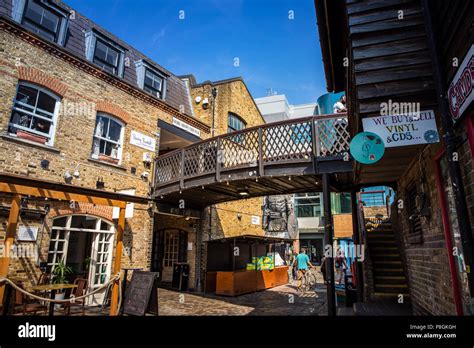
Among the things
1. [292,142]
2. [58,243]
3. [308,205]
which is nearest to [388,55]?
[292,142]

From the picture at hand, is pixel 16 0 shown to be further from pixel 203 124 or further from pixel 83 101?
pixel 203 124

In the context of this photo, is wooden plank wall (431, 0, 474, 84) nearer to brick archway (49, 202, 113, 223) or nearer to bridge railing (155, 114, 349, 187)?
bridge railing (155, 114, 349, 187)

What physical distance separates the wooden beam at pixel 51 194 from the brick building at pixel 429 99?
579 cm

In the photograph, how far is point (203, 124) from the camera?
45.6 ft

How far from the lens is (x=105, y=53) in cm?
1054

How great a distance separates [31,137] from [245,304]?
8.02 meters

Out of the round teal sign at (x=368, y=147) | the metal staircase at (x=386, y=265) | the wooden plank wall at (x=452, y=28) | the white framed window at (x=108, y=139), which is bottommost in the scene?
the metal staircase at (x=386, y=265)

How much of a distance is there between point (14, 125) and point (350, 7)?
8279 millimetres

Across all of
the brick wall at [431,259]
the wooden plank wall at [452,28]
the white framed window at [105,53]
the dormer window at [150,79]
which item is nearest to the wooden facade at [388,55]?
the wooden plank wall at [452,28]

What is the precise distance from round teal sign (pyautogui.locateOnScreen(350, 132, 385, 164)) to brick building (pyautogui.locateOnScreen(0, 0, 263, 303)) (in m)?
5.47

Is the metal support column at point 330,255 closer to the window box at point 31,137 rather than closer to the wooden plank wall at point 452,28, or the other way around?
the wooden plank wall at point 452,28

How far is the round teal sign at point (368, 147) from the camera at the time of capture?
A: 3.60 metres

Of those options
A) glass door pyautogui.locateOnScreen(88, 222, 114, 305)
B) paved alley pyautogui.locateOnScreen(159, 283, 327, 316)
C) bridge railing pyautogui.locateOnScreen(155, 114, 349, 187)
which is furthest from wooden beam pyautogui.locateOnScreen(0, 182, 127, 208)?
paved alley pyautogui.locateOnScreen(159, 283, 327, 316)
